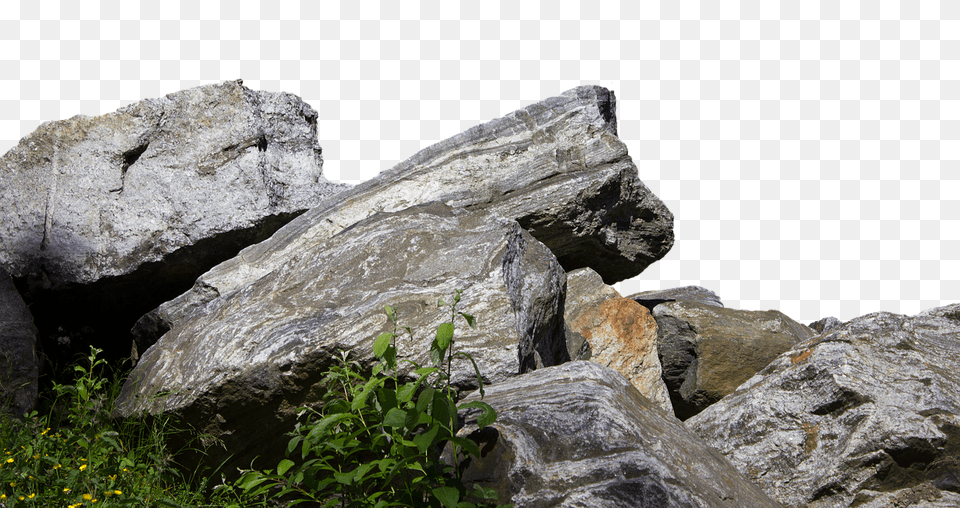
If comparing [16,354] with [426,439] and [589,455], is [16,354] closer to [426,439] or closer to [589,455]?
[426,439]

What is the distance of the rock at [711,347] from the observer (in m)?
5.67

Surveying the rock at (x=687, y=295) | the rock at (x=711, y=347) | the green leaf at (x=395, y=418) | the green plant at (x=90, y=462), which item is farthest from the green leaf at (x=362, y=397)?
the rock at (x=687, y=295)

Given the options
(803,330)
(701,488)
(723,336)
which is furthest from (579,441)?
(803,330)

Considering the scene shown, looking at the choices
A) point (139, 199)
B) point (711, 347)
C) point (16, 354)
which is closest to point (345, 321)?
point (16, 354)

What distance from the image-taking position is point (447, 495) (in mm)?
2744

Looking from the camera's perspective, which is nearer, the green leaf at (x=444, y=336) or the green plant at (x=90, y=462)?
the green leaf at (x=444, y=336)

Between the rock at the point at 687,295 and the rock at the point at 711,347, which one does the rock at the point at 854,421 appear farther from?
the rock at the point at 687,295

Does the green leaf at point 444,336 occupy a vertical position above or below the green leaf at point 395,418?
above

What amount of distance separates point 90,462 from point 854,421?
13.2 feet

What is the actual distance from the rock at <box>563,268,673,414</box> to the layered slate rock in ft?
3.21

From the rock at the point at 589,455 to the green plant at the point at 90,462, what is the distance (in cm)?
172

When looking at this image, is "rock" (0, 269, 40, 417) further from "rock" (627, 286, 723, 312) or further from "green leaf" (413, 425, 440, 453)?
"rock" (627, 286, 723, 312)

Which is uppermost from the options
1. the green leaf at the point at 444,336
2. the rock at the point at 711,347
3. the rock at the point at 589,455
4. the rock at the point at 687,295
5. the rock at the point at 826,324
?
the rock at the point at 687,295

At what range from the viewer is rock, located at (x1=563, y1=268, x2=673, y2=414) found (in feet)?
19.0
